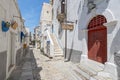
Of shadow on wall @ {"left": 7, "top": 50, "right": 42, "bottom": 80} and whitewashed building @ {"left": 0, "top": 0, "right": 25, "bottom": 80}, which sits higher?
whitewashed building @ {"left": 0, "top": 0, "right": 25, "bottom": 80}

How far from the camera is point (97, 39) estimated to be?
721 cm

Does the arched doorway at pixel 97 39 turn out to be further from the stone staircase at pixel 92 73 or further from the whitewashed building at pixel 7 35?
the whitewashed building at pixel 7 35

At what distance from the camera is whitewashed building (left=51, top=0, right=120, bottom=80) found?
545 centimetres

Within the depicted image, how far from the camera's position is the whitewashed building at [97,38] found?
17.9ft

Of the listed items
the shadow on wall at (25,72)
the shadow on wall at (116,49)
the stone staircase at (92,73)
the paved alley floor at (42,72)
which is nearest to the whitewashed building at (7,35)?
the shadow on wall at (25,72)

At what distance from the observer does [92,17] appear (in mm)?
7477

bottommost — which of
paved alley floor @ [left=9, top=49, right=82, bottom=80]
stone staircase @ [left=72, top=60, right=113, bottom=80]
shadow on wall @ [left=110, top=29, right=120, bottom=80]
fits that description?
paved alley floor @ [left=9, top=49, right=82, bottom=80]

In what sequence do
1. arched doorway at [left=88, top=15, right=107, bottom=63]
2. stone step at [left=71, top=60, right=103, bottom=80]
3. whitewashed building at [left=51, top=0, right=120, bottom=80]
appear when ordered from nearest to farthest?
whitewashed building at [left=51, top=0, right=120, bottom=80]
stone step at [left=71, top=60, right=103, bottom=80]
arched doorway at [left=88, top=15, right=107, bottom=63]

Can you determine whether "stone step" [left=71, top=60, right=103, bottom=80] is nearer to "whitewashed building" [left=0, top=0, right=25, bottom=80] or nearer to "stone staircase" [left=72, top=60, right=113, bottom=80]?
"stone staircase" [left=72, top=60, right=113, bottom=80]

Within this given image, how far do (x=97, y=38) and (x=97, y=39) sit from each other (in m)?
0.06

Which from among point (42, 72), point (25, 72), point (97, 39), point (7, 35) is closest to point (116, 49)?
point (97, 39)

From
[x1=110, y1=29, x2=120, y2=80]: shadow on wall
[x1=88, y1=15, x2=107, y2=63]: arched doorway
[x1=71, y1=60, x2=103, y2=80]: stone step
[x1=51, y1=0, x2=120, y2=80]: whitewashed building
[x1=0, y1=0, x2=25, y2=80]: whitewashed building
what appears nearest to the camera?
[x1=0, y1=0, x2=25, y2=80]: whitewashed building

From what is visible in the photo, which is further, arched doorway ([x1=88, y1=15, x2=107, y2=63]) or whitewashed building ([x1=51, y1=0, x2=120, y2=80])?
arched doorway ([x1=88, y1=15, x2=107, y2=63])

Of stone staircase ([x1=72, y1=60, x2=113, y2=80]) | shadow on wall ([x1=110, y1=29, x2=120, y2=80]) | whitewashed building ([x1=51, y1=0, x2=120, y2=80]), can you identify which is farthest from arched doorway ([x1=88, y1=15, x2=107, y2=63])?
shadow on wall ([x1=110, y1=29, x2=120, y2=80])
